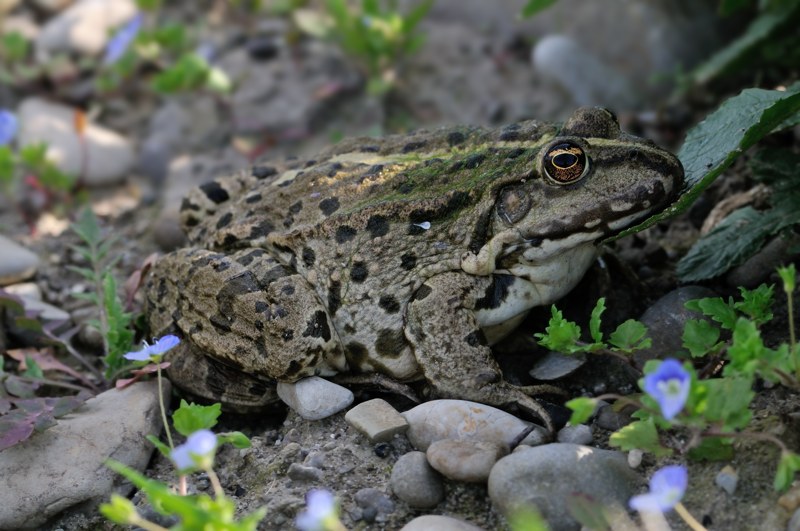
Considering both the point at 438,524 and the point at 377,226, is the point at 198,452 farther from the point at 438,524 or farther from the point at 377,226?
the point at 377,226

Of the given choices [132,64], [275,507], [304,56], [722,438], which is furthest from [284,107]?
[722,438]

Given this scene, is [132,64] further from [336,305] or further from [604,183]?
Result: [604,183]

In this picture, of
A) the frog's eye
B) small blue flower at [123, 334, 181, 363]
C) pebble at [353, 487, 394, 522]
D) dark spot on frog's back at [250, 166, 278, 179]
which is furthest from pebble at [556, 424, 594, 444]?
dark spot on frog's back at [250, 166, 278, 179]

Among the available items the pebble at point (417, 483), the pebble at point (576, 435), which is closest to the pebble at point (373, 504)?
the pebble at point (417, 483)

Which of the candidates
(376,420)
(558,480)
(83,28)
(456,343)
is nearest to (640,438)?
(558,480)

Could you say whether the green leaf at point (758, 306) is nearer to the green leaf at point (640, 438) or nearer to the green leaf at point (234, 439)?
the green leaf at point (640, 438)

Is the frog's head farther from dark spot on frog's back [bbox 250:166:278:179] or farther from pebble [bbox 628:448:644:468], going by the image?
dark spot on frog's back [bbox 250:166:278:179]
